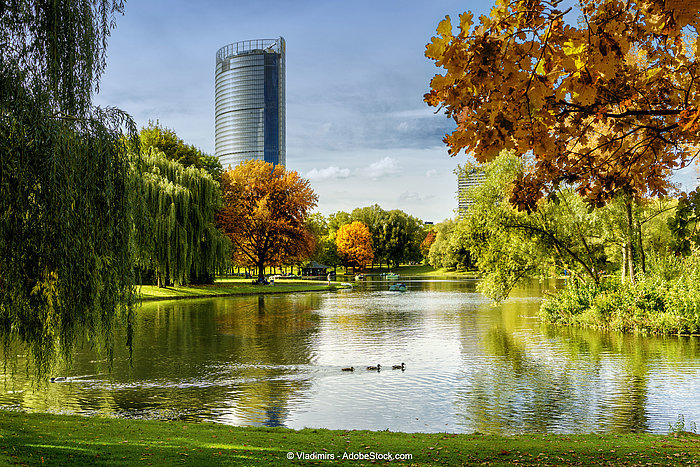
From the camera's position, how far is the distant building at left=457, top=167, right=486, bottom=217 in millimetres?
25062

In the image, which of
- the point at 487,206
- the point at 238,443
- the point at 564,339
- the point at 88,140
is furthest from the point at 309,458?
the point at 487,206

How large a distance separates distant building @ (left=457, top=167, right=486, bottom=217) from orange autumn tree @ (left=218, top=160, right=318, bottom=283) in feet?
91.5

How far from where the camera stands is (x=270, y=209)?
51.9 meters

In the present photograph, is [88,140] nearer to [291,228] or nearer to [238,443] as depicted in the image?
[238,443]

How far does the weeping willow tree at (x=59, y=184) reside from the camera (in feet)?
24.3

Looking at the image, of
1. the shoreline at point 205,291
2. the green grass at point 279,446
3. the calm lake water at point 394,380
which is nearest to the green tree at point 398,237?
the shoreline at point 205,291

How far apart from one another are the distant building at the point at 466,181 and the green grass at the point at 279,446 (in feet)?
57.9

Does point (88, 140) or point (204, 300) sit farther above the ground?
point (88, 140)

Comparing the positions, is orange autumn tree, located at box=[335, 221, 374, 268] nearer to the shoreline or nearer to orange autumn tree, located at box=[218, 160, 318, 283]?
orange autumn tree, located at box=[218, 160, 318, 283]

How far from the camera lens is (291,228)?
5159cm

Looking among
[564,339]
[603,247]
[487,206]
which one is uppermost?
[487,206]

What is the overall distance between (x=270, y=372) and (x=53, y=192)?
8.38m

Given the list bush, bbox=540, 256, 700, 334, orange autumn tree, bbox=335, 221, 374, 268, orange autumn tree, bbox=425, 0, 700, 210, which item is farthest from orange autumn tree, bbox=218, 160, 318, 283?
orange autumn tree, bbox=425, 0, 700, 210

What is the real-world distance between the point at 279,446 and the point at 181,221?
3114 cm
